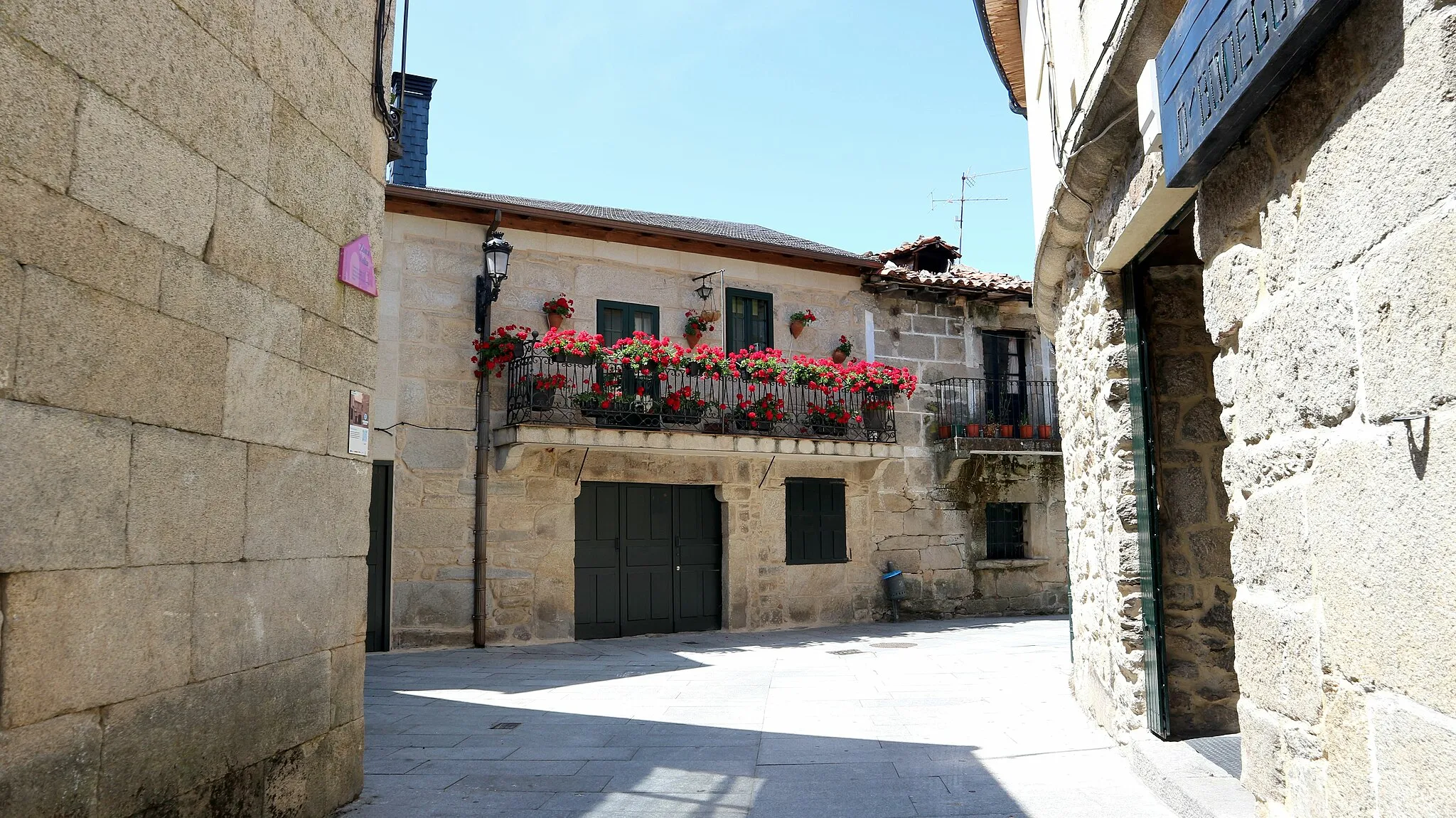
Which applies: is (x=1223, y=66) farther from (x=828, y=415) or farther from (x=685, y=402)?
(x=828, y=415)

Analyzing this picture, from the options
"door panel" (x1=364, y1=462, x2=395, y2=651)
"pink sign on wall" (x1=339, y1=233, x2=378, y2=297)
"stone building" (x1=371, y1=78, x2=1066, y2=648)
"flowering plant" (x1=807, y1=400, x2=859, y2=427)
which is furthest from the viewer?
"flowering plant" (x1=807, y1=400, x2=859, y2=427)

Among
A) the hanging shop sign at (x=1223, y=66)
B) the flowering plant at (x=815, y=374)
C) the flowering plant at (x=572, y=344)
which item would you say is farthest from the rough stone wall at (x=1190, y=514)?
the flowering plant at (x=815, y=374)

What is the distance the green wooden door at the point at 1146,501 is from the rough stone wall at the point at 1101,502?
5 centimetres

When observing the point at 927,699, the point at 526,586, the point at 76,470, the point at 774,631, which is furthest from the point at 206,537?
the point at 774,631

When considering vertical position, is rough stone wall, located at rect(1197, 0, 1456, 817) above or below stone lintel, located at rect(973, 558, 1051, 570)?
above

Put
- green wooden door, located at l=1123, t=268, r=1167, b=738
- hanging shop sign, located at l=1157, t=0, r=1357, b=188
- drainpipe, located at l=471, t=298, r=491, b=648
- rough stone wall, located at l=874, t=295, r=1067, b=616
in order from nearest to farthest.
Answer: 1. hanging shop sign, located at l=1157, t=0, r=1357, b=188
2. green wooden door, located at l=1123, t=268, r=1167, b=738
3. drainpipe, located at l=471, t=298, r=491, b=648
4. rough stone wall, located at l=874, t=295, r=1067, b=616

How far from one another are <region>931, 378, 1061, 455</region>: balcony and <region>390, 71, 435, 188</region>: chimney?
8227 millimetres

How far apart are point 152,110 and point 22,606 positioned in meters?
1.54

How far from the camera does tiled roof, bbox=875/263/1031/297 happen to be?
14555 mm

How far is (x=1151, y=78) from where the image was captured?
339 centimetres

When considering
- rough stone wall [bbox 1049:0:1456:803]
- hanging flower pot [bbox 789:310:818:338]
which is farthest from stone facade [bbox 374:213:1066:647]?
rough stone wall [bbox 1049:0:1456:803]

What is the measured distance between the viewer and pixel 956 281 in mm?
14781

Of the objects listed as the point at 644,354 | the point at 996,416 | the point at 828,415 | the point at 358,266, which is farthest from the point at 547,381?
the point at 996,416

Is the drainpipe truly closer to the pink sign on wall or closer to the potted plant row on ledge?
the potted plant row on ledge
